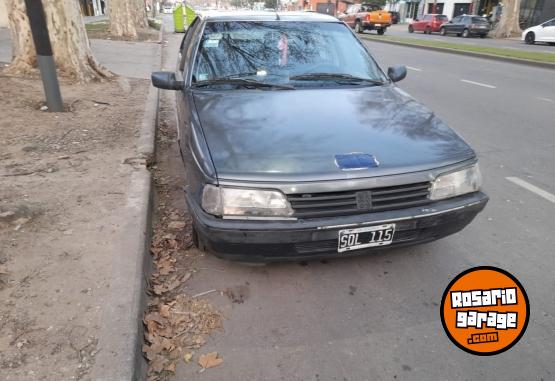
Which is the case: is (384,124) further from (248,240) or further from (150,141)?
(150,141)

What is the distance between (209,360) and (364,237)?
1082 millimetres

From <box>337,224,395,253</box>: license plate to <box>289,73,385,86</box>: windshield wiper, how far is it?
64.1 inches

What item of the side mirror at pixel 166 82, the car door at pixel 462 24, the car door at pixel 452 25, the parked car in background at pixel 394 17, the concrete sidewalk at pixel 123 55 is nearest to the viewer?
the side mirror at pixel 166 82

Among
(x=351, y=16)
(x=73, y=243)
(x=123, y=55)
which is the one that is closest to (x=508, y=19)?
(x=351, y=16)

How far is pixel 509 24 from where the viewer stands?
2745 centimetres

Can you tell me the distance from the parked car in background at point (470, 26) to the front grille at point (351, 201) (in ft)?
99.8

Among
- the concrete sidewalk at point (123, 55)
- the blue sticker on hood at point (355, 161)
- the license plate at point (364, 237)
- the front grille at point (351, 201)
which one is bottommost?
the concrete sidewalk at point (123, 55)

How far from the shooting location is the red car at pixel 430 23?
32.3 meters

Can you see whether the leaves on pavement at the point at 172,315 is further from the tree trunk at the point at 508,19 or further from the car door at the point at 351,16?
the car door at the point at 351,16

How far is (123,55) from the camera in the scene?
43.0 feet

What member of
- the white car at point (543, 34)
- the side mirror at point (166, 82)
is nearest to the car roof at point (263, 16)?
the side mirror at point (166, 82)

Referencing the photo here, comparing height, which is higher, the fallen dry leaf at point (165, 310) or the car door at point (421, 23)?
the car door at point (421, 23)

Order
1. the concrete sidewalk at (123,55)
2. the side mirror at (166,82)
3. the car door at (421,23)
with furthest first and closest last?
the car door at (421,23) → the concrete sidewalk at (123,55) → the side mirror at (166,82)

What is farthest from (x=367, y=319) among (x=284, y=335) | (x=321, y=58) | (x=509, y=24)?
(x=509, y=24)
